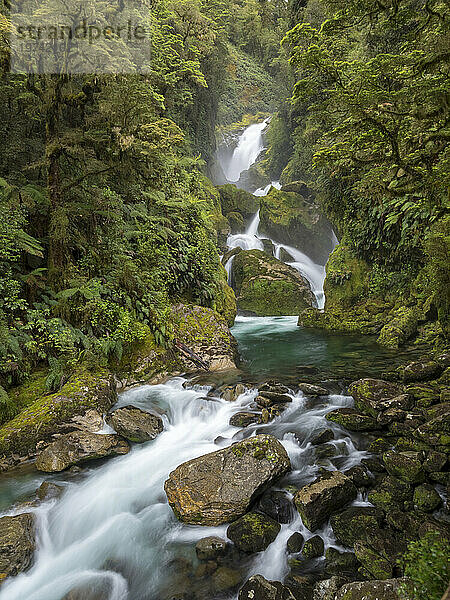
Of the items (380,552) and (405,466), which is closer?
(380,552)

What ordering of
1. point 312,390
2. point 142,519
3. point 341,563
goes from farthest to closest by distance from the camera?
point 312,390
point 142,519
point 341,563

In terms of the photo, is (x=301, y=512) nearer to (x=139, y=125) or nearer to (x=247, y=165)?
(x=139, y=125)

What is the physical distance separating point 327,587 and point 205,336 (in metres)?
6.22

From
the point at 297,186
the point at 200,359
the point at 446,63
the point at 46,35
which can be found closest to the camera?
the point at 446,63

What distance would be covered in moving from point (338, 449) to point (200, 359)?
408cm

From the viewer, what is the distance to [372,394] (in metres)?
5.79

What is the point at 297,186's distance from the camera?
23391mm

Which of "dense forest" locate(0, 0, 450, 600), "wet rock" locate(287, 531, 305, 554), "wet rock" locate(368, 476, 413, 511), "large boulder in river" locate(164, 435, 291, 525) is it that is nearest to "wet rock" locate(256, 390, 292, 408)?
"dense forest" locate(0, 0, 450, 600)

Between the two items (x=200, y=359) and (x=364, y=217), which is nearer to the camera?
(x=200, y=359)

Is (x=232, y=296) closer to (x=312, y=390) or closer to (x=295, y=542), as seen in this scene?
(x=312, y=390)

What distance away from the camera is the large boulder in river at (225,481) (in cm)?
406

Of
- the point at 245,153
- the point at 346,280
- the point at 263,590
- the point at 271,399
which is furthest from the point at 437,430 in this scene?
the point at 245,153

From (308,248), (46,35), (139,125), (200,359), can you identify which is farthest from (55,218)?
(308,248)

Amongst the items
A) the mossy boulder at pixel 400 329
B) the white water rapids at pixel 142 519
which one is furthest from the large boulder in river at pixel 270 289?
the white water rapids at pixel 142 519
